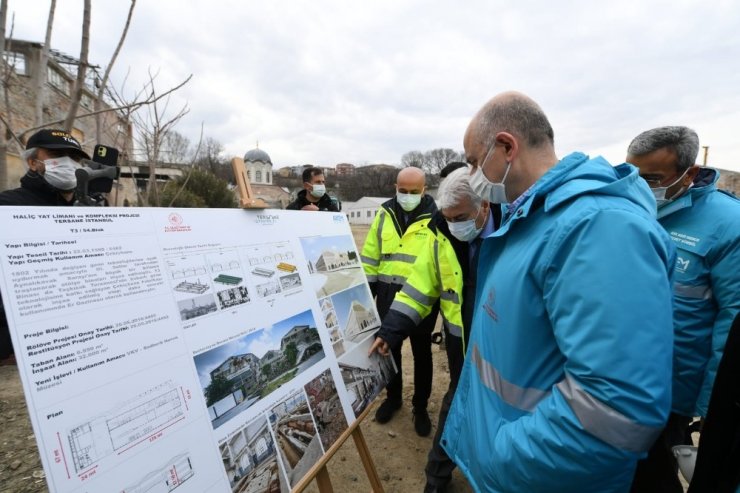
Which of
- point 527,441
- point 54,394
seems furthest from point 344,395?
point 54,394

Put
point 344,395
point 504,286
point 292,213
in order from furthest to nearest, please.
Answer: point 292,213 < point 344,395 < point 504,286

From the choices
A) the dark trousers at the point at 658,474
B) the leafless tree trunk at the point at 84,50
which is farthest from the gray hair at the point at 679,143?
the leafless tree trunk at the point at 84,50

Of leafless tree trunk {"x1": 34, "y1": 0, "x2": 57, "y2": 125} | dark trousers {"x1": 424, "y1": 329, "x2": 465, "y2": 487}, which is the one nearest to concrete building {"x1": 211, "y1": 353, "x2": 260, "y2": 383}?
dark trousers {"x1": 424, "y1": 329, "x2": 465, "y2": 487}

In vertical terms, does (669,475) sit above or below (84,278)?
below

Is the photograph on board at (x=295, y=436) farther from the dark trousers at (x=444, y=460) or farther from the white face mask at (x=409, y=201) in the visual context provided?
the white face mask at (x=409, y=201)

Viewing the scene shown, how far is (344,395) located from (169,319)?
107 centimetres

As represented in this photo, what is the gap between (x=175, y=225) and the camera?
156 centimetres

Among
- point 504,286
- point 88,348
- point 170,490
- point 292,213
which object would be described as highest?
point 292,213

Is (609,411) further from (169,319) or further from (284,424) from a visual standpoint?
(169,319)

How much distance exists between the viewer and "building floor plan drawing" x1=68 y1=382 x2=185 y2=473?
3.50ft

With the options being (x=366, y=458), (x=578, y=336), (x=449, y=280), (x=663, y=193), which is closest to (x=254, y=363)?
(x=366, y=458)

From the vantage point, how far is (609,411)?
2.99ft

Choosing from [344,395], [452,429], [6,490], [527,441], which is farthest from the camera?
[6,490]

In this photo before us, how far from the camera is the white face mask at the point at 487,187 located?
1.41m
